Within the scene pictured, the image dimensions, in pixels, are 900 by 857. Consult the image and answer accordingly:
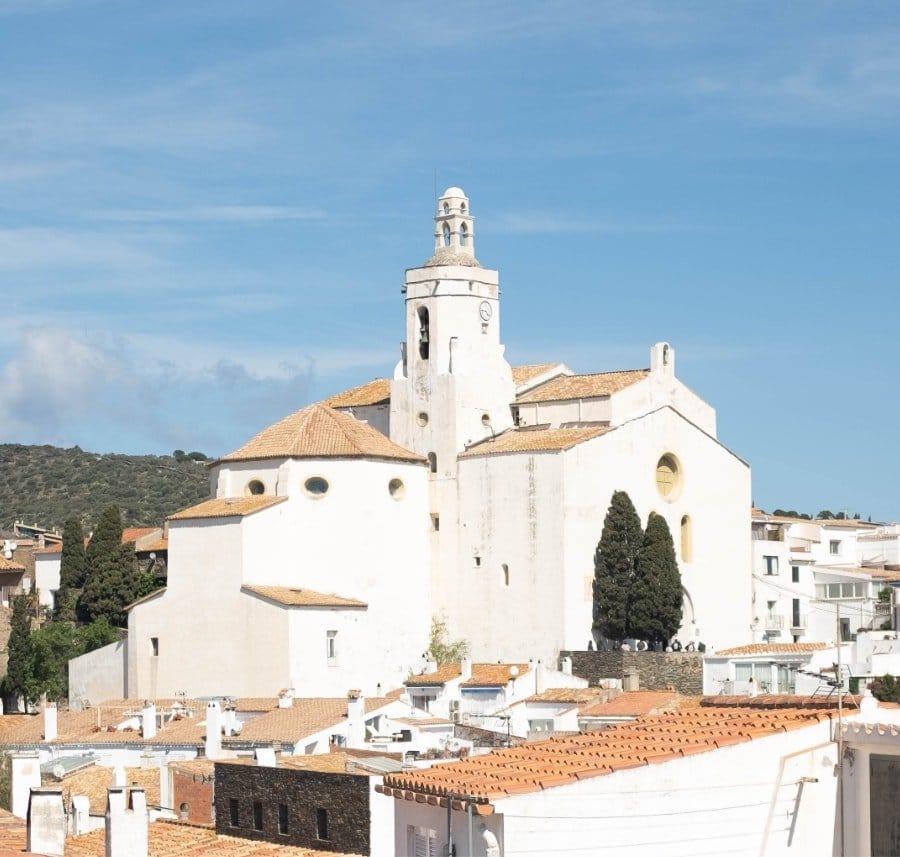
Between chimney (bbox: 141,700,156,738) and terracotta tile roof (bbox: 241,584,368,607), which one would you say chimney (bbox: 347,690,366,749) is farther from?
terracotta tile roof (bbox: 241,584,368,607)

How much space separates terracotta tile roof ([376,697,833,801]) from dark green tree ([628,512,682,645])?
124 feet

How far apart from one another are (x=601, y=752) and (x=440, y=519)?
144 ft

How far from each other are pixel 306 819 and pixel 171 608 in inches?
1296

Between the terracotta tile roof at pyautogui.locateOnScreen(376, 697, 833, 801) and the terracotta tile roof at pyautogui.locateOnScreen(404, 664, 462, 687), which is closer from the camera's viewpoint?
the terracotta tile roof at pyautogui.locateOnScreen(376, 697, 833, 801)

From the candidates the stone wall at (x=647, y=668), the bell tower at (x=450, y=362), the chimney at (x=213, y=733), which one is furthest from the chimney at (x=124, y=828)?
the bell tower at (x=450, y=362)

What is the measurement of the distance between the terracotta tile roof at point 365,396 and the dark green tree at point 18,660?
11692 mm

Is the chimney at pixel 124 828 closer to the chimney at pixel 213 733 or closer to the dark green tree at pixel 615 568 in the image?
the chimney at pixel 213 733

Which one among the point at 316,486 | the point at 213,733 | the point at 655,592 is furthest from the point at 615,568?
the point at 213,733

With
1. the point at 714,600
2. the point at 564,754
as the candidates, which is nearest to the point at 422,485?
the point at 714,600

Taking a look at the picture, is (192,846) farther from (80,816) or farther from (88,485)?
(88,485)

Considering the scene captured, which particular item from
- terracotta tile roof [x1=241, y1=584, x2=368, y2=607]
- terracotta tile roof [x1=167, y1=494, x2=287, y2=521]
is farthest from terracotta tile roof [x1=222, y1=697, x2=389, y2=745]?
terracotta tile roof [x1=167, y1=494, x2=287, y2=521]

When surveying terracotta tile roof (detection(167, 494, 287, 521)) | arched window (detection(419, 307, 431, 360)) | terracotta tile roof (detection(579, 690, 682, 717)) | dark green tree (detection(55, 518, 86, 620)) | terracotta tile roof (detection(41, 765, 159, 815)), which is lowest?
terracotta tile roof (detection(41, 765, 159, 815))

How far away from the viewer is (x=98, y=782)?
43688mm

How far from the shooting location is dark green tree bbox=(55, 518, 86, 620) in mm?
74125
